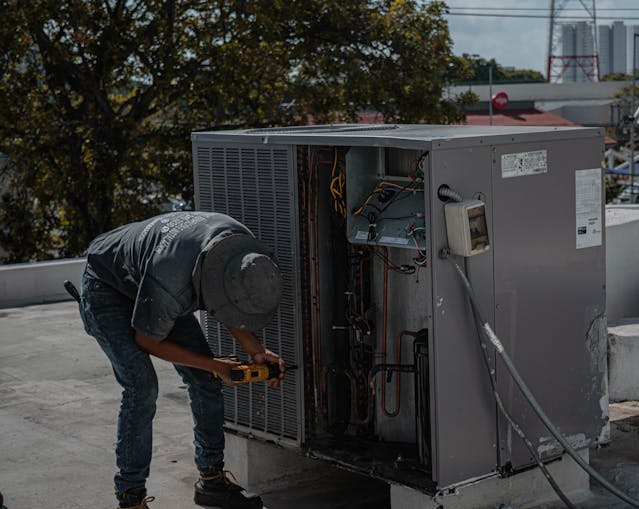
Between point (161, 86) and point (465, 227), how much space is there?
41.6ft

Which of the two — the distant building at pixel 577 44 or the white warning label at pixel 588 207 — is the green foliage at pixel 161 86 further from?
the distant building at pixel 577 44

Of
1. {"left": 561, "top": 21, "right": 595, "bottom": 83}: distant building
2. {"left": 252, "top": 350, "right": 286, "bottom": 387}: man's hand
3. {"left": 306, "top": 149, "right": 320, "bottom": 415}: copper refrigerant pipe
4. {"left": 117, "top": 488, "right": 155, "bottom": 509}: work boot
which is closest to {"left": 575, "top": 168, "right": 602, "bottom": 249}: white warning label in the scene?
{"left": 306, "top": 149, "right": 320, "bottom": 415}: copper refrigerant pipe

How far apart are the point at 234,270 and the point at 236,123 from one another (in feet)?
41.0

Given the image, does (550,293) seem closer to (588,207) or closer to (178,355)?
(588,207)

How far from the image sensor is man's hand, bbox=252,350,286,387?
184 inches

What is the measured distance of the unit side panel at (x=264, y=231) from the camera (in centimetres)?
495

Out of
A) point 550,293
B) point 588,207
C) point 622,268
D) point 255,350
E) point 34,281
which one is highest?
point 588,207

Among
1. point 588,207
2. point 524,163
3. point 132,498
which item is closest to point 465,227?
point 524,163

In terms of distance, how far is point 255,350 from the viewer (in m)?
4.68

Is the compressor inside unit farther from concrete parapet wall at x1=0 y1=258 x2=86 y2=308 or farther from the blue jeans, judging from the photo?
concrete parapet wall at x1=0 y1=258 x2=86 y2=308

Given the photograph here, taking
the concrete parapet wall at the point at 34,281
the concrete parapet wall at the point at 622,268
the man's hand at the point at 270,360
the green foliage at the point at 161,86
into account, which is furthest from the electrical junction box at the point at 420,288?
the green foliage at the point at 161,86

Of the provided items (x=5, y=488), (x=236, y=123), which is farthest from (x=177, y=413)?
(x=236, y=123)

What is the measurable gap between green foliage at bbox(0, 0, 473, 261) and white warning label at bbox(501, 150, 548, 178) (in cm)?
1146

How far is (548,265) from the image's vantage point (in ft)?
15.4
